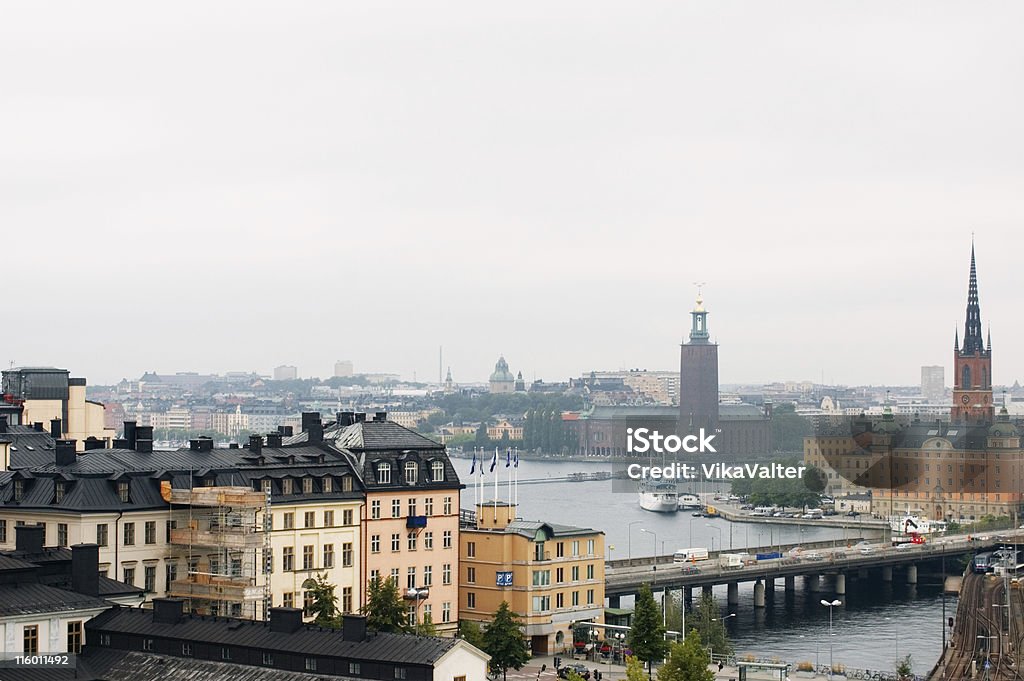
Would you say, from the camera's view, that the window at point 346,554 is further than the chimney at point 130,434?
No

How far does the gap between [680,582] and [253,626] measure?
44.1 metres

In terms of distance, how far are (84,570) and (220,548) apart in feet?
29.2

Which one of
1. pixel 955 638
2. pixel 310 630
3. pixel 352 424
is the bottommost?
pixel 955 638

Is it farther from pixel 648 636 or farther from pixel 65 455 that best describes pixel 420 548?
pixel 65 455

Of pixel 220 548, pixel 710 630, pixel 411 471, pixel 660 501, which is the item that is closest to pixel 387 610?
pixel 220 548

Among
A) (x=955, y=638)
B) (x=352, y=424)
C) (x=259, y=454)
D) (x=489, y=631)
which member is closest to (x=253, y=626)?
(x=489, y=631)

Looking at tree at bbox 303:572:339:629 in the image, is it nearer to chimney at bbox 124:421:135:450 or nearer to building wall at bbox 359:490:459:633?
building wall at bbox 359:490:459:633

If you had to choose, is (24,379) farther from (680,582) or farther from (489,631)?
Answer: (489,631)

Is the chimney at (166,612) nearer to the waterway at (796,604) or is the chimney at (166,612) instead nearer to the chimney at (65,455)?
the chimney at (65,455)

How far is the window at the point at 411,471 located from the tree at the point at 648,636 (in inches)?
270

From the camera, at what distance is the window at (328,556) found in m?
47.9

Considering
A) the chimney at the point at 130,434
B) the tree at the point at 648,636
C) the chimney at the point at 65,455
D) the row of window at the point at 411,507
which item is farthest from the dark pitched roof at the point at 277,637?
the tree at the point at 648,636

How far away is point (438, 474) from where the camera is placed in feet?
169

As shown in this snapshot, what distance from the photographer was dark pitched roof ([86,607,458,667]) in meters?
31.3
